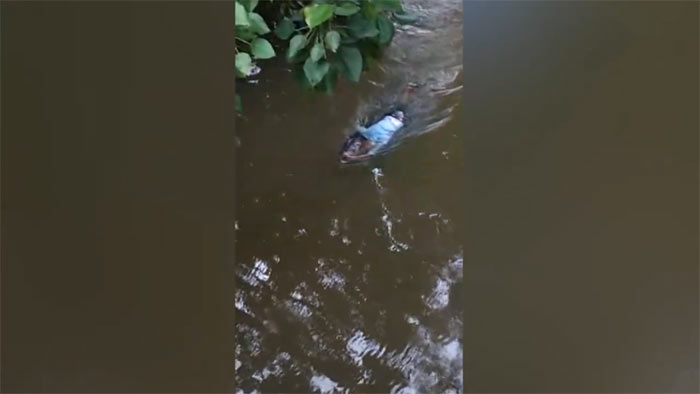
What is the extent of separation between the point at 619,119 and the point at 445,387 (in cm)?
55

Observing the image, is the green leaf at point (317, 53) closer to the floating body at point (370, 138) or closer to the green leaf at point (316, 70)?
the green leaf at point (316, 70)

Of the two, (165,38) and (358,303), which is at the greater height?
(165,38)

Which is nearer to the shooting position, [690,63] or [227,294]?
[227,294]

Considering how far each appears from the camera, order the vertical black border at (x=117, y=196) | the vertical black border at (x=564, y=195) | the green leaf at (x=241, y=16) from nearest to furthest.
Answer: the vertical black border at (x=117, y=196) → the vertical black border at (x=564, y=195) → the green leaf at (x=241, y=16)

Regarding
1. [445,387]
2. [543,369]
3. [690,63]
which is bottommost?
[445,387]

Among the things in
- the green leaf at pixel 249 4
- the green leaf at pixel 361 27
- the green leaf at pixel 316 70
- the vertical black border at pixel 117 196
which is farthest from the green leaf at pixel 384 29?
the vertical black border at pixel 117 196

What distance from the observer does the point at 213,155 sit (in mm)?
763

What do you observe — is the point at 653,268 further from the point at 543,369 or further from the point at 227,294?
the point at 227,294

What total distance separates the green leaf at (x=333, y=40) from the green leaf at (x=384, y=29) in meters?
0.08

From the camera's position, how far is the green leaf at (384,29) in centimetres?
107

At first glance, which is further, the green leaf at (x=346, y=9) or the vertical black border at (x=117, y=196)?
the green leaf at (x=346, y=9)

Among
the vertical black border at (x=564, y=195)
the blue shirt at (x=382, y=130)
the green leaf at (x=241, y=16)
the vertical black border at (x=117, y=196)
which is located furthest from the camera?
the blue shirt at (x=382, y=130)

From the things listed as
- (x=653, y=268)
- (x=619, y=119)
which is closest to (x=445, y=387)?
(x=653, y=268)

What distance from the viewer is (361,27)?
1072 mm
